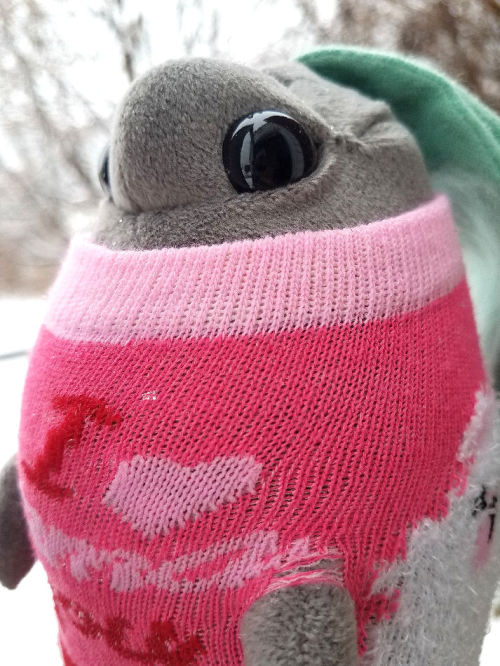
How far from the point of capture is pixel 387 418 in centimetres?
29

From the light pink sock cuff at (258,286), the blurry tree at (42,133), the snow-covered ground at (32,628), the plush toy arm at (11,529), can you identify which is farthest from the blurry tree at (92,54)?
the plush toy arm at (11,529)

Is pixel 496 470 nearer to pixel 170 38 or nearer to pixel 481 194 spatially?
pixel 481 194

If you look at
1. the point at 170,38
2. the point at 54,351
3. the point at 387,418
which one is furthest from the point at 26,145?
the point at 387,418

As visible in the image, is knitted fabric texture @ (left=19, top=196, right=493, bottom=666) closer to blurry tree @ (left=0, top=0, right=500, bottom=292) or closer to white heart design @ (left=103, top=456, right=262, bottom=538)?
white heart design @ (left=103, top=456, right=262, bottom=538)

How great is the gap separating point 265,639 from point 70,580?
12cm

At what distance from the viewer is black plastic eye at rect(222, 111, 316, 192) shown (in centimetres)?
30

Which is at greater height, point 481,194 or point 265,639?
point 481,194

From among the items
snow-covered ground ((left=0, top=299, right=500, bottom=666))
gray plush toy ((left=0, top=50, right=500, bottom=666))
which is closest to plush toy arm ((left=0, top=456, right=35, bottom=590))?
gray plush toy ((left=0, top=50, right=500, bottom=666))

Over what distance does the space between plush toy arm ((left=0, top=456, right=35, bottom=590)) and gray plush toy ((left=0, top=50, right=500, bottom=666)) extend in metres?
0.09

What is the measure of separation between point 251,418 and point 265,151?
0.14 m

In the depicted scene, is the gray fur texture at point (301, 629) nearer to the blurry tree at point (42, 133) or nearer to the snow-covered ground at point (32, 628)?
the snow-covered ground at point (32, 628)

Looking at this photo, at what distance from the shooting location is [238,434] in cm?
28

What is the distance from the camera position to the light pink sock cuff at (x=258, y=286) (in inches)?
11.6

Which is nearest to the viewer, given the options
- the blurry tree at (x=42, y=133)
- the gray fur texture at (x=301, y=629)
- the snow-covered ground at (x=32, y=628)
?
the gray fur texture at (x=301, y=629)
